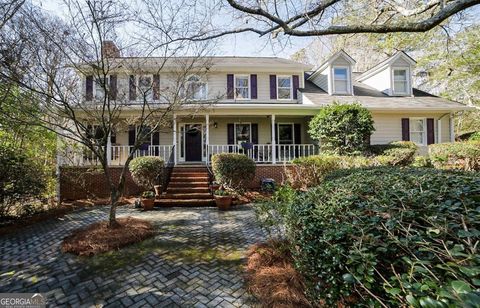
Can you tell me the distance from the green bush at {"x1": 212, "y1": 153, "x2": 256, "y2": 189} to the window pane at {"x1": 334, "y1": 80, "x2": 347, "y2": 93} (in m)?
8.20

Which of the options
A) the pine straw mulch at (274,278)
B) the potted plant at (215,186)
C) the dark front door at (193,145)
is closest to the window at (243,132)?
the dark front door at (193,145)

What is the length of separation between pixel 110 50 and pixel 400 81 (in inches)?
599

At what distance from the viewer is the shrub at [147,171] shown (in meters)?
8.27

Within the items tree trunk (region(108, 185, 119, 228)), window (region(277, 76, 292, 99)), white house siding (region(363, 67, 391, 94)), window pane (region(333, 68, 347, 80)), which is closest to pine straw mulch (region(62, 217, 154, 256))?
tree trunk (region(108, 185, 119, 228))

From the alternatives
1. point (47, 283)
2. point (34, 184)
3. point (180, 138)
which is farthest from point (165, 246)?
point (180, 138)

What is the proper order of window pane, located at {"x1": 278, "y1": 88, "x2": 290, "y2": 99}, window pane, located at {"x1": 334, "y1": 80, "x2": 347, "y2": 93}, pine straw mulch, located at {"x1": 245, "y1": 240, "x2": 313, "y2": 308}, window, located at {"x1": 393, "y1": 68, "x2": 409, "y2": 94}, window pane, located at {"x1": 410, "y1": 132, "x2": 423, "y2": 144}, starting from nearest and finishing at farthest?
1. pine straw mulch, located at {"x1": 245, "y1": 240, "x2": 313, "y2": 308}
2. window pane, located at {"x1": 410, "y1": 132, "x2": 423, "y2": 144}
3. window pane, located at {"x1": 334, "y1": 80, "x2": 347, "y2": 93}
4. window pane, located at {"x1": 278, "y1": 88, "x2": 290, "y2": 99}
5. window, located at {"x1": 393, "y1": 68, "x2": 409, "y2": 94}

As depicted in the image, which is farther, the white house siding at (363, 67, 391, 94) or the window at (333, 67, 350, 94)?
the white house siding at (363, 67, 391, 94)

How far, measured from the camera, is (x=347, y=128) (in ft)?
33.4

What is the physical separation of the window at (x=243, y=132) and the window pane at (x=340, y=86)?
5.53 metres

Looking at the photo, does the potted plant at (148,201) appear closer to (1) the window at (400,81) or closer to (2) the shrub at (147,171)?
(2) the shrub at (147,171)

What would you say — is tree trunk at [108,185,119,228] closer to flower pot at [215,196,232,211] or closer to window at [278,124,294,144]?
flower pot at [215,196,232,211]

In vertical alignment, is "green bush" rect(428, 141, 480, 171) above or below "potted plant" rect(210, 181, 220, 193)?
above

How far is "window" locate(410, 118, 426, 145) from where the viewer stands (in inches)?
508

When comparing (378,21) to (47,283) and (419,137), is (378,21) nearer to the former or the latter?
(419,137)
